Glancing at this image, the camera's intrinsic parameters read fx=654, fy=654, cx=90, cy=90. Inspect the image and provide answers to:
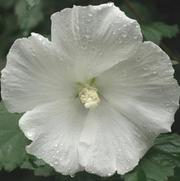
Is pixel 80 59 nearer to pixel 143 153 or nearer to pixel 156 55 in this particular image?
pixel 156 55

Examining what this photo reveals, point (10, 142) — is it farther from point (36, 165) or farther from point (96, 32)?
point (96, 32)

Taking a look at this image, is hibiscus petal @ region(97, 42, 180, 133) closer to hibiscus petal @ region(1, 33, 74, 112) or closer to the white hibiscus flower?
the white hibiscus flower

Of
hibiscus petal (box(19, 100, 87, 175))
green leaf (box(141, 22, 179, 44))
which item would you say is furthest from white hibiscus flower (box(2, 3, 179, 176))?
green leaf (box(141, 22, 179, 44))

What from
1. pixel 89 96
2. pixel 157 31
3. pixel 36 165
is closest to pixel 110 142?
pixel 89 96

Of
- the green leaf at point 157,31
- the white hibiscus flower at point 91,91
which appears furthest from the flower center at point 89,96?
the green leaf at point 157,31

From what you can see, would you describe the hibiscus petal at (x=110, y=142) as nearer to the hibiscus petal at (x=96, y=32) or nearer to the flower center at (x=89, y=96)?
the flower center at (x=89, y=96)

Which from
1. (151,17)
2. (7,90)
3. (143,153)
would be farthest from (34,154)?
(151,17)
